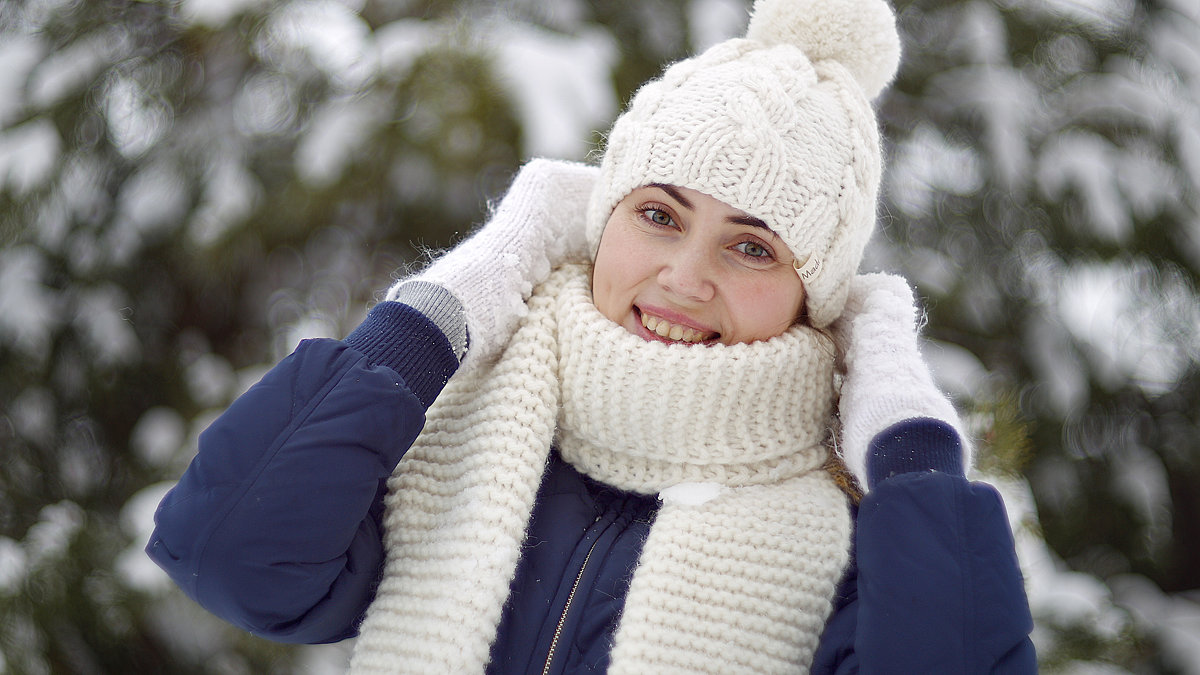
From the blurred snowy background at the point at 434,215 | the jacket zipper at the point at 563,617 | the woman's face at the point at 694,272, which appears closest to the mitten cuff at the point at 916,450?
the woman's face at the point at 694,272

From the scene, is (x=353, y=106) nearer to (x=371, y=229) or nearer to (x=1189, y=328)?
(x=371, y=229)

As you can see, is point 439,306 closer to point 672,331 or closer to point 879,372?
point 672,331

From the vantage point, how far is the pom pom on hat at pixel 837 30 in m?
1.30

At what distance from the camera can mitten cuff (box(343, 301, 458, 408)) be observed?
3.42 ft

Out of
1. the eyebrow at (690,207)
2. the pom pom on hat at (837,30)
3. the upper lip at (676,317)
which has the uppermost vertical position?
the pom pom on hat at (837,30)

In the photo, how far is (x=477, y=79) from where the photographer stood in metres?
1.92

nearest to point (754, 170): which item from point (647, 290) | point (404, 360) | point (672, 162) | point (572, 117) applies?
point (672, 162)

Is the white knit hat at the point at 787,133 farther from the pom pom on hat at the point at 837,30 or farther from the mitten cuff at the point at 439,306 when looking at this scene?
the mitten cuff at the point at 439,306

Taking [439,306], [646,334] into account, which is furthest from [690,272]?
[439,306]

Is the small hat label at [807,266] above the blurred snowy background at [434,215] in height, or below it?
above

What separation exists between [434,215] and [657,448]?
42.8 inches

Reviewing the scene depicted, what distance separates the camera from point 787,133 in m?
1.15

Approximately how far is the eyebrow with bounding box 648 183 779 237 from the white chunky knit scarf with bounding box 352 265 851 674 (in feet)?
0.59

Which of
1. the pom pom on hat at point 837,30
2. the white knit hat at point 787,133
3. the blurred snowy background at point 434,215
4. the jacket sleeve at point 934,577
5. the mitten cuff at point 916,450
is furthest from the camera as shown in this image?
the blurred snowy background at point 434,215
